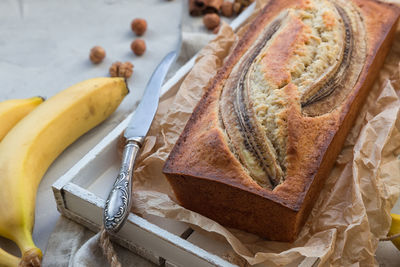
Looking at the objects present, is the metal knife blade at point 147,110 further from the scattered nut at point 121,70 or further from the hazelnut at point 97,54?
the hazelnut at point 97,54

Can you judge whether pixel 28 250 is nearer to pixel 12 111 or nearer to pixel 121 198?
pixel 121 198

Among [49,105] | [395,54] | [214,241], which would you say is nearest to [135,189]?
[214,241]

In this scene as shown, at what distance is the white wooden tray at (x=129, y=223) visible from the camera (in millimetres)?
1727

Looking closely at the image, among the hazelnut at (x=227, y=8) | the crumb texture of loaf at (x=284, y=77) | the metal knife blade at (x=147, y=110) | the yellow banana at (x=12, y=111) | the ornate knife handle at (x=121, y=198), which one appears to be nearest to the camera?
the ornate knife handle at (x=121, y=198)

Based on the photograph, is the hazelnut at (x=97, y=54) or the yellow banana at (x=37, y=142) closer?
the yellow banana at (x=37, y=142)

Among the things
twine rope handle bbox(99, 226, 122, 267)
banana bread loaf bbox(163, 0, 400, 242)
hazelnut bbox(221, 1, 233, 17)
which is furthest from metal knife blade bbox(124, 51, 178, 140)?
hazelnut bbox(221, 1, 233, 17)

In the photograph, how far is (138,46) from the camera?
2887 mm

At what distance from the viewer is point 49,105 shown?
7.31 feet

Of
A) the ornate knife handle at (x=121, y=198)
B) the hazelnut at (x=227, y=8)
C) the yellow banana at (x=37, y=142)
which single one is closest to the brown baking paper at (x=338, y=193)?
the ornate knife handle at (x=121, y=198)

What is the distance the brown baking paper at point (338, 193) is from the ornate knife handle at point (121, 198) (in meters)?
0.12

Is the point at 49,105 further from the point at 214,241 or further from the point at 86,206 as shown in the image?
the point at 214,241

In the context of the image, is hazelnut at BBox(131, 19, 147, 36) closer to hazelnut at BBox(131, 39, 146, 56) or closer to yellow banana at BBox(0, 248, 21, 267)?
hazelnut at BBox(131, 39, 146, 56)

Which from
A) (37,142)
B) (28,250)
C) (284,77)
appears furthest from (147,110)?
(28,250)

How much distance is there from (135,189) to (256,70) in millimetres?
640
